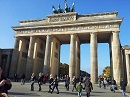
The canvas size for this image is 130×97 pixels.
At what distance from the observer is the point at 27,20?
46.7m

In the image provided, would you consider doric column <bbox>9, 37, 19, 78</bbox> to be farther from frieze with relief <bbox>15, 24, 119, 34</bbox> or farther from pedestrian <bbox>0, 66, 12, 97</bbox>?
pedestrian <bbox>0, 66, 12, 97</bbox>

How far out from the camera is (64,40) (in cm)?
4884

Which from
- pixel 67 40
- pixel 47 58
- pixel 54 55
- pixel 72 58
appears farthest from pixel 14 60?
pixel 67 40

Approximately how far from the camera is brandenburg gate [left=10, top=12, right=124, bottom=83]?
120ft

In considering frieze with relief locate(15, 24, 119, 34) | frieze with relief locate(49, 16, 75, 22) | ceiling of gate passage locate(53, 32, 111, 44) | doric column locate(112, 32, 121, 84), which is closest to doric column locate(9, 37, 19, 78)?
frieze with relief locate(15, 24, 119, 34)

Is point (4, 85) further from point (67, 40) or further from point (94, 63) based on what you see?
point (67, 40)

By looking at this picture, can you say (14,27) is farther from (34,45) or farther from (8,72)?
(8,72)

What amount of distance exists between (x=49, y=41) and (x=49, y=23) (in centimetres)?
498

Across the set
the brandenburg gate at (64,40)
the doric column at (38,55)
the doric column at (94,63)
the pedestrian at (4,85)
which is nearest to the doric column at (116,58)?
the brandenburg gate at (64,40)

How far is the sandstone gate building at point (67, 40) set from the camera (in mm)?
36584

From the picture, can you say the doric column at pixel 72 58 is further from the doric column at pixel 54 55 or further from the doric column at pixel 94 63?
the doric column at pixel 54 55

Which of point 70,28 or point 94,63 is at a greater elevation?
point 70,28

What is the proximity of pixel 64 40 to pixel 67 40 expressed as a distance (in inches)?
37.5

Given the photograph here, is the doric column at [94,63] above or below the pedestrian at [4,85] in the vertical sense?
above
